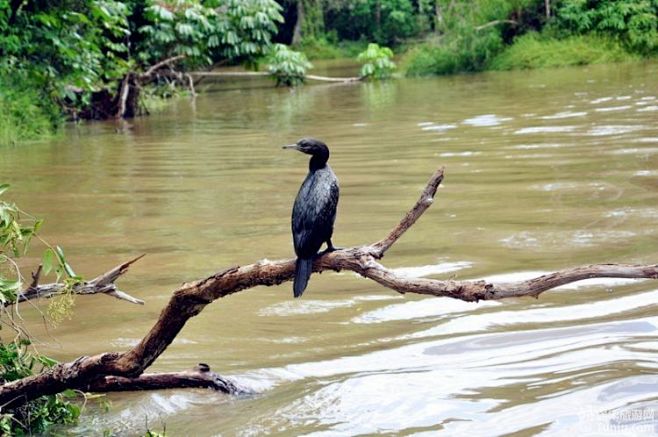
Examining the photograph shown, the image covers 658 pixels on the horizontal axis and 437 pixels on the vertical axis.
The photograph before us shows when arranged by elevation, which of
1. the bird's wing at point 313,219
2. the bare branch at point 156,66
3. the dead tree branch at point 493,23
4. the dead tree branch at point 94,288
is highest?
the dead tree branch at point 493,23

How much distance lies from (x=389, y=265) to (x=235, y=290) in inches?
104

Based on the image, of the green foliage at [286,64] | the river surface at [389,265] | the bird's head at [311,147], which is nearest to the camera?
the river surface at [389,265]

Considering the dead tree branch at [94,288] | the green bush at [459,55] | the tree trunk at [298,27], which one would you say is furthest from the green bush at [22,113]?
the tree trunk at [298,27]

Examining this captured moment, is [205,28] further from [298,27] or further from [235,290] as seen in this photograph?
[298,27]

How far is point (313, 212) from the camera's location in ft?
13.0

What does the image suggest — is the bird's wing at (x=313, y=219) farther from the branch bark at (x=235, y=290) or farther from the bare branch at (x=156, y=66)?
the bare branch at (x=156, y=66)

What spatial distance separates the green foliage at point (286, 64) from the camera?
805 inches

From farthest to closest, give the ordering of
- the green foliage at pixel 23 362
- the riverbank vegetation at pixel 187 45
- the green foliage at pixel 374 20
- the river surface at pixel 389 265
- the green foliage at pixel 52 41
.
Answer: the green foliage at pixel 374 20
the riverbank vegetation at pixel 187 45
the green foliage at pixel 52 41
the river surface at pixel 389 265
the green foliage at pixel 23 362

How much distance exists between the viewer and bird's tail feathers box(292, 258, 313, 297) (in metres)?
3.60

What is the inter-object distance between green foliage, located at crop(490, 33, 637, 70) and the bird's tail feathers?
19.7 m

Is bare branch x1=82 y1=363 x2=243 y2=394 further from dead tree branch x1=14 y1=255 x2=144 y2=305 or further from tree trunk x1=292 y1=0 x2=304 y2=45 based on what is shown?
tree trunk x1=292 y1=0 x2=304 y2=45

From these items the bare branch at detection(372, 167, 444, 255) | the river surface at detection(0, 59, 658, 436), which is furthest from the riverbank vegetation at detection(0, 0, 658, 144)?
the bare branch at detection(372, 167, 444, 255)

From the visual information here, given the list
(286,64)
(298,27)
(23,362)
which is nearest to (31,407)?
(23,362)

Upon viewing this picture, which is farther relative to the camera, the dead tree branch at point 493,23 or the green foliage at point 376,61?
the dead tree branch at point 493,23
